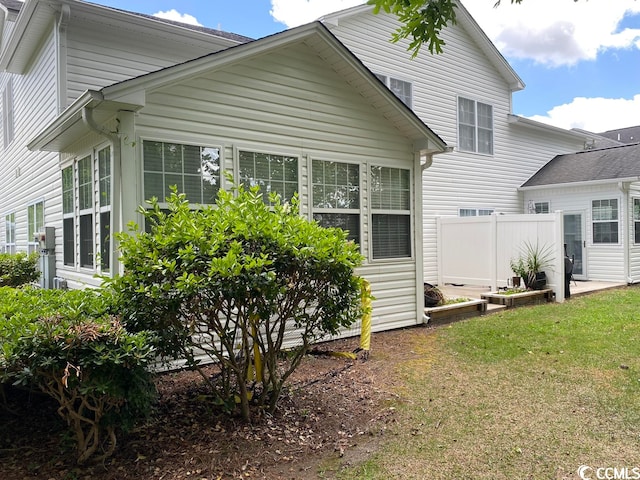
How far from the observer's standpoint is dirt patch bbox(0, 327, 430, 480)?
322 centimetres

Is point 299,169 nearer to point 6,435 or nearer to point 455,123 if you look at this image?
point 6,435

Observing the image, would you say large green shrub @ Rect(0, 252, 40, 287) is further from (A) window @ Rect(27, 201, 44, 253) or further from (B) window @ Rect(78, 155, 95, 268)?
(B) window @ Rect(78, 155, 95, 268)

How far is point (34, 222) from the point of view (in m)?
9.59

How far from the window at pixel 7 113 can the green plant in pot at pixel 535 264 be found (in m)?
12.1

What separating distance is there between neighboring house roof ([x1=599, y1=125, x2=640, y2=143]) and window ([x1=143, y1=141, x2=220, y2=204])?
3085 cm

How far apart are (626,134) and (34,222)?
33264mm

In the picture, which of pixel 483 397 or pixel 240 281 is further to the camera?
pixel 483 397

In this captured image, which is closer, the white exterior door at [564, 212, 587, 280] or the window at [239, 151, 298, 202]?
the window at [239, 151, 298, 202]

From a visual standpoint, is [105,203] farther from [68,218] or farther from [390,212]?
[390,212]

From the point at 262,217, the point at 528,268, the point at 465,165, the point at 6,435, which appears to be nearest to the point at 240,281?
the point at 262,217

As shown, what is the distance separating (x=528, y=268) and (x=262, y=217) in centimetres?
829

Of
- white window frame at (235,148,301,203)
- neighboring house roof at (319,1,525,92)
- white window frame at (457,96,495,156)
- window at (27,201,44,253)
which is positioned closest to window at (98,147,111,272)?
white window frame at (235,148,301,203)

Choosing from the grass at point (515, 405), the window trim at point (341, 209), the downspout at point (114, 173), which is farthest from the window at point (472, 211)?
the downspout at point (114, 173)

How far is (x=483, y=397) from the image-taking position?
4539 millimetres
